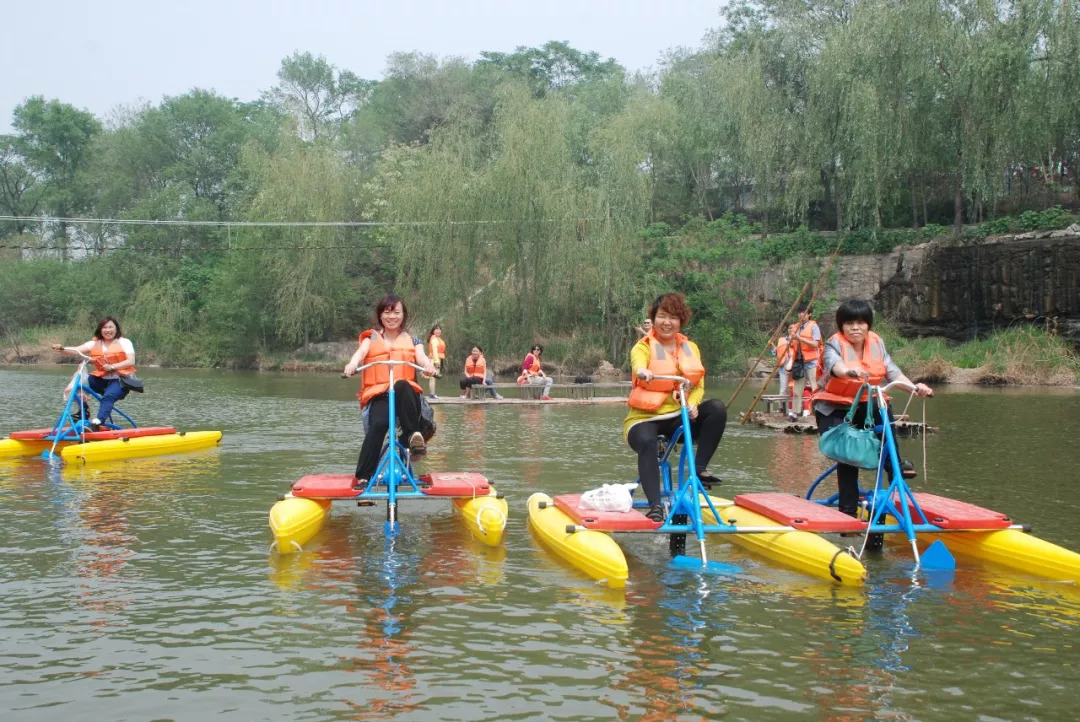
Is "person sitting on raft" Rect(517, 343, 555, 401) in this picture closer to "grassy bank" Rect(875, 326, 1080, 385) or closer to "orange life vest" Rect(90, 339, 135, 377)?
"orange life vest" Rect(90, 339, 135, 377)

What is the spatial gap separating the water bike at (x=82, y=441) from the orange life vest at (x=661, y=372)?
7.70 metres

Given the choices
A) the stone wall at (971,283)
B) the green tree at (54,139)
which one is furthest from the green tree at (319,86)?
the stone wall at (971,283)

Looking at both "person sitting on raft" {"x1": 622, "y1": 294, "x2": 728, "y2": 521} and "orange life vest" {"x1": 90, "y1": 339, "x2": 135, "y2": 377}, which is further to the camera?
"orange life vest" {"x1": 90, "y1": 339, "x2": 135, "y2": 377}

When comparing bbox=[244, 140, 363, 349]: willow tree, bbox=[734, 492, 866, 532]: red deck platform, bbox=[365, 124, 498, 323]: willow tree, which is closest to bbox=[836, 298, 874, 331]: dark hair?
bbox=[734, 492, 866, 532]: red deck platform

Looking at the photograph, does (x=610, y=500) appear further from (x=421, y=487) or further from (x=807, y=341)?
(x=807, y=341)

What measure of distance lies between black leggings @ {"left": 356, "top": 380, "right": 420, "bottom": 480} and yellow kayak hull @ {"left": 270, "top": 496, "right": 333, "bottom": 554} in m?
0.45

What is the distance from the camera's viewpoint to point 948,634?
5.71m

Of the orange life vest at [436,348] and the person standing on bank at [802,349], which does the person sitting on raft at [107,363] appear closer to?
the person standing on bank at [802,349]

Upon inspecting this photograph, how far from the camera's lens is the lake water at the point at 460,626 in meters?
4.75

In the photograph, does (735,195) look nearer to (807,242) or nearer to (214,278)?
(807,242)

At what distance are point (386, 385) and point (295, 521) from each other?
4.89 ft

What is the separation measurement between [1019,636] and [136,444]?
10.7 meters

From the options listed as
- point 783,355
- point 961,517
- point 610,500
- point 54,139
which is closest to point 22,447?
point 610,500

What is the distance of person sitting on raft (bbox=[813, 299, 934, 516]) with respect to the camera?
7.98m
